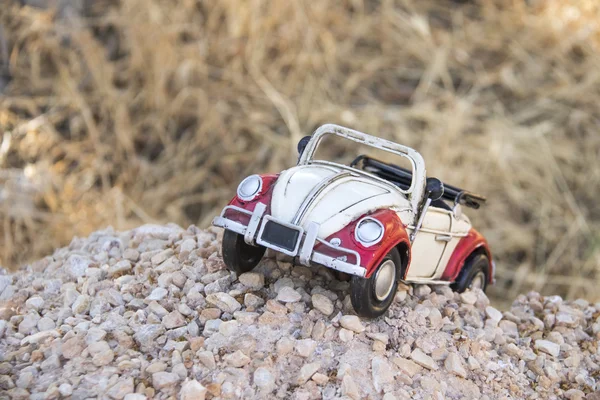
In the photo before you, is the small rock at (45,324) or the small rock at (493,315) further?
the small rock at (493,315)

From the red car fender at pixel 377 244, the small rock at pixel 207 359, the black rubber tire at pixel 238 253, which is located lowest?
the small rock at pixel 207 359

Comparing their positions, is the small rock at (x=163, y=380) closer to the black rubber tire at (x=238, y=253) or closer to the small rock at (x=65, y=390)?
the small rock at (x=65, y=390)

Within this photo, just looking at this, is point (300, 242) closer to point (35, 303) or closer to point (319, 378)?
point (319, 378)

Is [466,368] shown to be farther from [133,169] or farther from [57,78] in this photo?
[57,78]

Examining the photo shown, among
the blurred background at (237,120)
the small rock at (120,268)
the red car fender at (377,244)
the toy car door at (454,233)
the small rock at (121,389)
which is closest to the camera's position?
the small rock at (121,389)

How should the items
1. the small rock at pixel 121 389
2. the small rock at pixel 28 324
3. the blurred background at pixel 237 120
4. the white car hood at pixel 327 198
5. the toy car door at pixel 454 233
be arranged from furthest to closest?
the blurred background at pixel 237 120, the toy car door at pixel 454 233, the small rock at pixel 28 324, the white car hood at pixel 327 198, the small rock at pixel 121 389

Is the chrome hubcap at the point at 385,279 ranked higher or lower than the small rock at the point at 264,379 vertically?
higher

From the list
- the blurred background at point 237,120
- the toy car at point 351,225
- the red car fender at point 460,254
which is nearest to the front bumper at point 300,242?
the toy car at point 351,225

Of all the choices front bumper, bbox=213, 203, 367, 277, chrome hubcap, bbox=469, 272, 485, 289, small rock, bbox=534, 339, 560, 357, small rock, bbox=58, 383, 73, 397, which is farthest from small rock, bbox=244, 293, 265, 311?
small rock, bbox=534, 339, 560, 357
